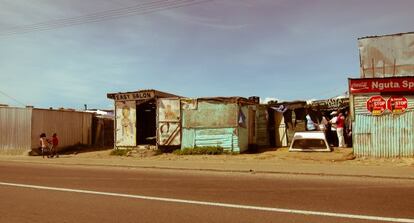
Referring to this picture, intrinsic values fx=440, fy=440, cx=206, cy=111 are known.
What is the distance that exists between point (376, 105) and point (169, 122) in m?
9.92

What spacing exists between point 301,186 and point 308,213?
11.3 feet

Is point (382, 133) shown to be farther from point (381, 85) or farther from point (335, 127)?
point (335, 127)

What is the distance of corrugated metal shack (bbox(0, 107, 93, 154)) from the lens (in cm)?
2573

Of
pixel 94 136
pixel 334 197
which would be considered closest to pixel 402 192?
pixel 334 197

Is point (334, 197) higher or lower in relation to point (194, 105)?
lower

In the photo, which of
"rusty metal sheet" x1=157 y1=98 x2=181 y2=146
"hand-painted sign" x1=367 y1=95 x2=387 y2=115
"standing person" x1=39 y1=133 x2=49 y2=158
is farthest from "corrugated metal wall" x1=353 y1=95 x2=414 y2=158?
"standing person" x1=39 y1=133 x2=49 y2=158

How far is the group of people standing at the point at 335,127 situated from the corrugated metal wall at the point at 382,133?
292cm

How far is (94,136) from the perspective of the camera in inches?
1196

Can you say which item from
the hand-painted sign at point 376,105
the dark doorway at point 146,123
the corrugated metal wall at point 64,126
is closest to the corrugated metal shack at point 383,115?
the hand-painted sign at point 376,105

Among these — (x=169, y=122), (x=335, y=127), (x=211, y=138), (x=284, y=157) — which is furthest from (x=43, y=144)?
(x=335, y=127)

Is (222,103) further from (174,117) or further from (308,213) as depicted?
(308,213)

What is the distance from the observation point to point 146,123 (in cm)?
2475

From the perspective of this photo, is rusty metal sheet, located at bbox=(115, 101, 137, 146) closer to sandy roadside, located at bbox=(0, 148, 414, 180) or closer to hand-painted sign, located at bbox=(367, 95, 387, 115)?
sandy roadside, located at bbox=(0, 148, 414, 180)

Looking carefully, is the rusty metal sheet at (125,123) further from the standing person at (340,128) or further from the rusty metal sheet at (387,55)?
the rusty metal sheet at (387,55)
